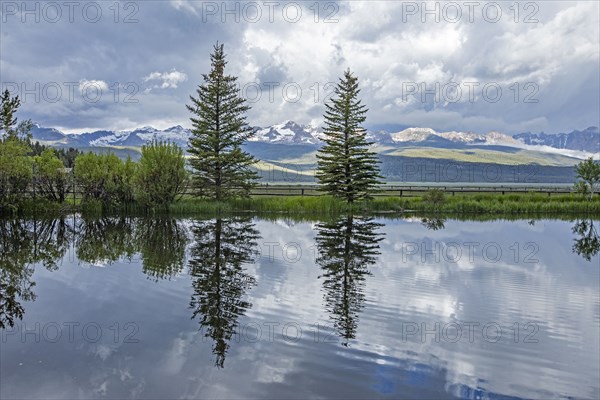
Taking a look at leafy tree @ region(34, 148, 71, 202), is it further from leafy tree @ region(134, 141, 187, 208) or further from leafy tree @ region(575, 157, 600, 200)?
leafy tree @ region(575, 157, 600, 200)

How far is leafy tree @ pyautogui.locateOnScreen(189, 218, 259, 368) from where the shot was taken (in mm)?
10217

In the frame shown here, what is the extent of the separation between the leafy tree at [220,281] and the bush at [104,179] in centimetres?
1635

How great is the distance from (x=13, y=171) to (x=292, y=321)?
101 feet

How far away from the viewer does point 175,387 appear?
24.5 ft

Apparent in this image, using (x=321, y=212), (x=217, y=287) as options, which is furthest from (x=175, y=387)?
(x=321, y=212)

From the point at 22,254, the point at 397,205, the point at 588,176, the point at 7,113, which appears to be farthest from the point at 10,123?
the point at 588,176

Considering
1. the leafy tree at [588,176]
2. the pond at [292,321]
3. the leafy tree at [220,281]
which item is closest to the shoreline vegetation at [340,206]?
the leafy tree at [588,176]

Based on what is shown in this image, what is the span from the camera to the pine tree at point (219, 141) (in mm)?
43188

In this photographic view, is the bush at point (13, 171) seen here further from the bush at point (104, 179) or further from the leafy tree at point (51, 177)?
the bush at point (104, 179)

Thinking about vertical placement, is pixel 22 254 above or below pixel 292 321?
above

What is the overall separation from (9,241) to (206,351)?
17930mm

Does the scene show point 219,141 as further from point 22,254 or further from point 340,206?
point 22,254

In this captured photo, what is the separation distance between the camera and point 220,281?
14.4 m

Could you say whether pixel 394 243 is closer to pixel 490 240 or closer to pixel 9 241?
pixel 490 240
